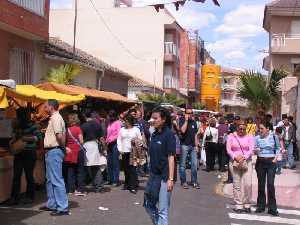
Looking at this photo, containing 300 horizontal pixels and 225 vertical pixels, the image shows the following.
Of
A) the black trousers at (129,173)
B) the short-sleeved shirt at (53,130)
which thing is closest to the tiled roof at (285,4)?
the black trousers at (129,173)

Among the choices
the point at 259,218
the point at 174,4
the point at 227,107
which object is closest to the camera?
the point at 174,4

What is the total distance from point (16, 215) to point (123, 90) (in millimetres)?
27922

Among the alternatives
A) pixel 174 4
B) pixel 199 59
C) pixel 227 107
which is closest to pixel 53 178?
pixel 174 4

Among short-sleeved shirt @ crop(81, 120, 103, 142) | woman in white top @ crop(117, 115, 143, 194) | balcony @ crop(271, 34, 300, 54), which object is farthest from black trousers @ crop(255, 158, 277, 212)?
balcony @ crop(271, 34, 300, 54)

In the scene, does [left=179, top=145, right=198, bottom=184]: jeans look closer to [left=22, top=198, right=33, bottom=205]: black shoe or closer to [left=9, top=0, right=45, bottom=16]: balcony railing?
[left=22, top=198, right=33, bottom=205]: black shoe

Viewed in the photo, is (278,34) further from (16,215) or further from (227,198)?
(16,215)

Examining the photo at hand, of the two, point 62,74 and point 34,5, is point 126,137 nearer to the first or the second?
point 34,5

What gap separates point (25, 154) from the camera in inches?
423

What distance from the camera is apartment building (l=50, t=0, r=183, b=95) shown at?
50.6 metres

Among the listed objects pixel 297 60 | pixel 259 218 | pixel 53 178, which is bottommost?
pixel 259 218

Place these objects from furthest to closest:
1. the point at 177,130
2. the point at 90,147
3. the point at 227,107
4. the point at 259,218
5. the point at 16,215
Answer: the point at 227,107 < the point at 177,130 < the point at 90,147 < the point at 259,218 < the point at 16,215

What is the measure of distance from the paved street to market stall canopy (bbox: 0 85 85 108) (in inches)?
77.2

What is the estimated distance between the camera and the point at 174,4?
6.53 metres

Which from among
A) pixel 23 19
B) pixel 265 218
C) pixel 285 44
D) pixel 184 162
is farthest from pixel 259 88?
pixel 285 44
